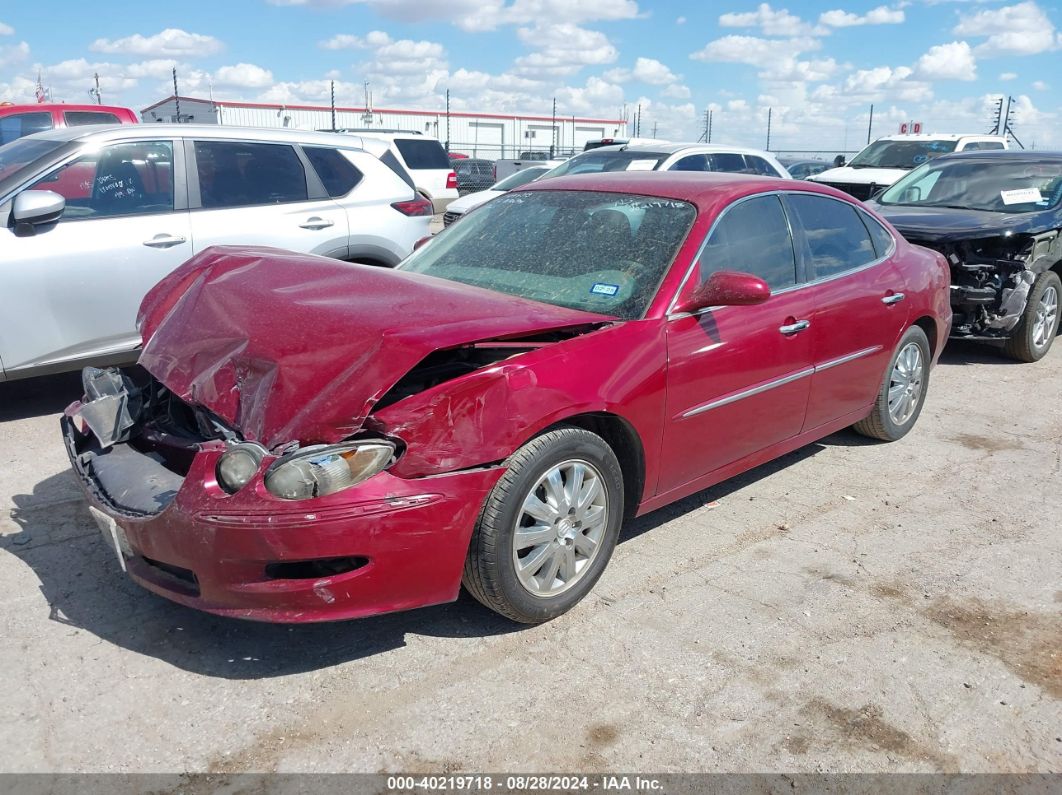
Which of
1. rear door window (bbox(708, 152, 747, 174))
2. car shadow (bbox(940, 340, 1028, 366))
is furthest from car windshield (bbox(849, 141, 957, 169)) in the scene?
car shadow (bbox(940, 340, 1028, 366))

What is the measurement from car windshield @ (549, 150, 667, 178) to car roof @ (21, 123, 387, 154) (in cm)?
435

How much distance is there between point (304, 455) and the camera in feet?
9.27

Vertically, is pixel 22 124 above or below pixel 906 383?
above

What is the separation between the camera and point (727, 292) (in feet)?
12.0

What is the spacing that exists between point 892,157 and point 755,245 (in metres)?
13.5

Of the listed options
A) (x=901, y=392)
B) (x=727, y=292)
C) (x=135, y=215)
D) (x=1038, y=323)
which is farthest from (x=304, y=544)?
(x=1038, y=323)

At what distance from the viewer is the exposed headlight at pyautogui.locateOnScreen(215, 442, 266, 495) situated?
9.29ft

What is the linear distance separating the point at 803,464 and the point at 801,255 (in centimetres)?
137

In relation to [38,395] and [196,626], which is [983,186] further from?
[38,395]

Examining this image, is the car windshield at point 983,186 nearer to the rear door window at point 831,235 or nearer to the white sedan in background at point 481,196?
the rear door window at point 831,235

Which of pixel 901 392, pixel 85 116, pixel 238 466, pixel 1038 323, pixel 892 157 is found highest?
pixel 85 116

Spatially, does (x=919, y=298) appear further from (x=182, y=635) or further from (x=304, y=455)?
(x=182, y=635)

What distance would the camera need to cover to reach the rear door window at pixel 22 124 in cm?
1248

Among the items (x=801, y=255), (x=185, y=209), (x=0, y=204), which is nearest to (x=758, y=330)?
(x=801, y=255)
